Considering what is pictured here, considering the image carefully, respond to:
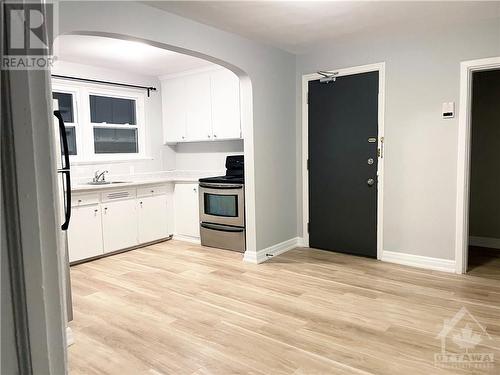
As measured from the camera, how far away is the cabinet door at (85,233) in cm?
434

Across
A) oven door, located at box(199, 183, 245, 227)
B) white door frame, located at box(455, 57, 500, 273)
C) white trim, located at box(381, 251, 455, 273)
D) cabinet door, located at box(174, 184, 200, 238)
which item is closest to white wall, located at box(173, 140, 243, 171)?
cabinet door, located at box(174, 184, 200, 238)

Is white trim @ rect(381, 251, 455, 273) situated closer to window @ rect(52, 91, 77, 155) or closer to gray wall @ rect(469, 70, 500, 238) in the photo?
gray wall @ rect(469, 70, 500, 238)

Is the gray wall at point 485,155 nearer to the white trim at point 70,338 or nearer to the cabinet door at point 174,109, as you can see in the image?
the cabinet door at point 174,109

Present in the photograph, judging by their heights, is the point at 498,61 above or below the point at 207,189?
above

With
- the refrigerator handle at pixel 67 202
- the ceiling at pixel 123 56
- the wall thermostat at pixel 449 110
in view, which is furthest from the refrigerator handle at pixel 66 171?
the wall thermostat at pixel 449 110

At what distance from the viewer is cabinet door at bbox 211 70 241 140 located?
16.3ft

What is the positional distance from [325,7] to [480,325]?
2.73 meters

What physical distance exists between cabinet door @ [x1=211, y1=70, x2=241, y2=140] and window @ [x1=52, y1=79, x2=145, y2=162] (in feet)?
4.27

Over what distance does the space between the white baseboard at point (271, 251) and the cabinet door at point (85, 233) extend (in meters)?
1.82

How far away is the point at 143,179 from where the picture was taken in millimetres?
5746

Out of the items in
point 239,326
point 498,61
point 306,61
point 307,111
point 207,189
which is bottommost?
point 239,326

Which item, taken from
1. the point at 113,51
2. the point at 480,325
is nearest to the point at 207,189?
the point at 113,51

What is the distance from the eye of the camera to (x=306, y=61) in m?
4.66

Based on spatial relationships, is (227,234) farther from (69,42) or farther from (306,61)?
(69,42)
